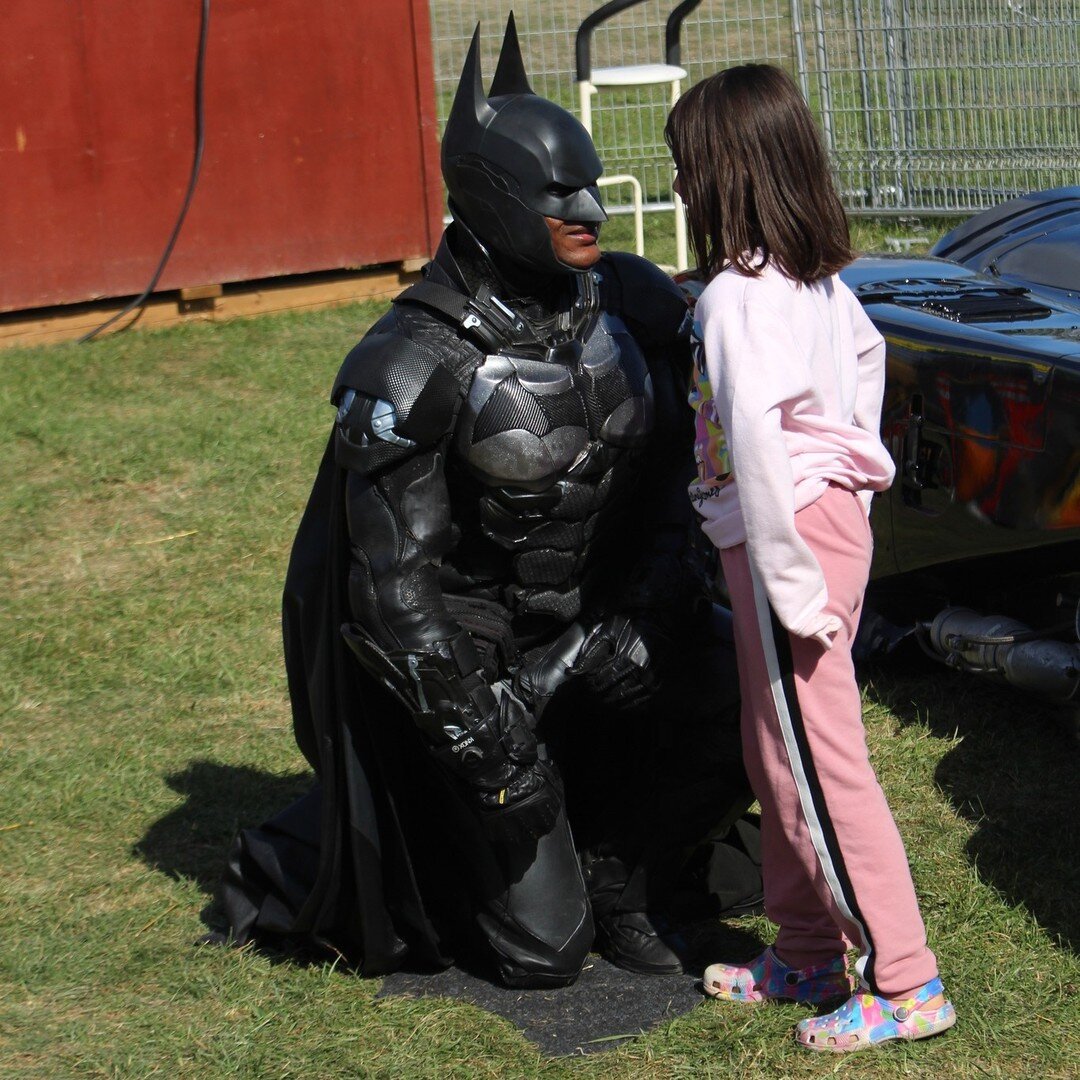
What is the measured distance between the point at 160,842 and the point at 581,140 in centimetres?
216

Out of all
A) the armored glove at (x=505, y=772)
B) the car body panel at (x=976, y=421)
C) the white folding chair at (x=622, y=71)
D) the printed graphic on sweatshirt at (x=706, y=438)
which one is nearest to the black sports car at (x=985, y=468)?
the car body panel at (x=976, y=421)

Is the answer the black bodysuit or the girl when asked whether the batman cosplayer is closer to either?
the black bodysuit

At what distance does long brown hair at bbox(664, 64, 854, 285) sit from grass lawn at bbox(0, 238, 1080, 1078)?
1474 millimetres

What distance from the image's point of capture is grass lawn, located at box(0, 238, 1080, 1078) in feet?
10.4

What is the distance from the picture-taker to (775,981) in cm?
316

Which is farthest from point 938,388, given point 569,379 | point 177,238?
point 177,238

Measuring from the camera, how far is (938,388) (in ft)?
13.8

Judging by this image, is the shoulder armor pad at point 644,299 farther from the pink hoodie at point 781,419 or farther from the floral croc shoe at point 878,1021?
the floral croc shoe at point 878,1021

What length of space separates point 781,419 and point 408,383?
75 centimetres

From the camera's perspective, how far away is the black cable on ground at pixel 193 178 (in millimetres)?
7980

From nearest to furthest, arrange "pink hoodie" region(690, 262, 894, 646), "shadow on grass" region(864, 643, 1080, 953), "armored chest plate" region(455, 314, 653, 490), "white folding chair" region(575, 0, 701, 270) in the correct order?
"pink hoodie" region(690, 262, 894, 646) < "armored chest plate" region(455, 314, 653, 490) < "shadow on grass" region(864, 643, 1080, 953) < "white folding chair" region(575, 0, 701, 270)

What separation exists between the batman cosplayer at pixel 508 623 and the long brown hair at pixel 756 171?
0.49 metres

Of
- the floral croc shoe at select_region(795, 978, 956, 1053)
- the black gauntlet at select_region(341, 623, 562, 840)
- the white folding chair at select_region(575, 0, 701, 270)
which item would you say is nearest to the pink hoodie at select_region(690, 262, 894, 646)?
the black gauntlet at select_region(341, 623, 562, 840)

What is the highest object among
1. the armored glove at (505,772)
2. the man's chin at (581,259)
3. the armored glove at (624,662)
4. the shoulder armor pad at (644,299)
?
the man's chin at (581,259)
